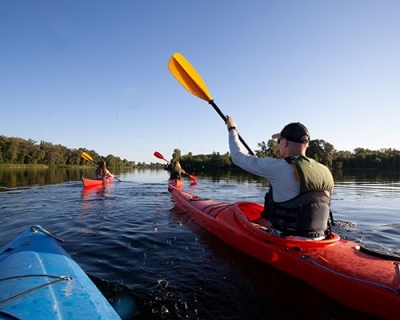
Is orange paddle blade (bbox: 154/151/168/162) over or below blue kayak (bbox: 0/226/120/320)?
over

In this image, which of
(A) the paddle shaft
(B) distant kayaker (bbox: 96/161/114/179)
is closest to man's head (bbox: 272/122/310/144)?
(A) the paddle shaft

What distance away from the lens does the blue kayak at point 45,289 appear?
73.9 inches

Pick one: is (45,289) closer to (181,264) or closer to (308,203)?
(181,264)

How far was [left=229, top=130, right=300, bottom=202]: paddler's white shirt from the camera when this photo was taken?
321cm

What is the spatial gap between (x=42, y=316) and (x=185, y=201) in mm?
6030

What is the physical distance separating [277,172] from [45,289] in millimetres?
2705

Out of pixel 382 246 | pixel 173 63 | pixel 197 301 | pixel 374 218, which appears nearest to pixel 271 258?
pixel 197 301

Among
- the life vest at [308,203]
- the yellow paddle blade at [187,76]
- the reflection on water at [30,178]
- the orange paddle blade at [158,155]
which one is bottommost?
the reflection on water at [30,178]

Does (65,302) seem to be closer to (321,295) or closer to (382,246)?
(321,295)

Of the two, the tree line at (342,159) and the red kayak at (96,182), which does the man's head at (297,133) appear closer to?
the red kayak at (96,182)

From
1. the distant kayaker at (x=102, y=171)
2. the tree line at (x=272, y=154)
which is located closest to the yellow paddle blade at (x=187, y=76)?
the distant kayaker at (x=102, y=171)

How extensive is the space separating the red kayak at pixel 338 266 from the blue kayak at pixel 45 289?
2175 mm

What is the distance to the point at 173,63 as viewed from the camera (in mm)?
6207

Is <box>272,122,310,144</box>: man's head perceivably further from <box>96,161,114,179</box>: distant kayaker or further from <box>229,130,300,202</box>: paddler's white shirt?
<box>96,161,114,179</box>: distant kayaker
